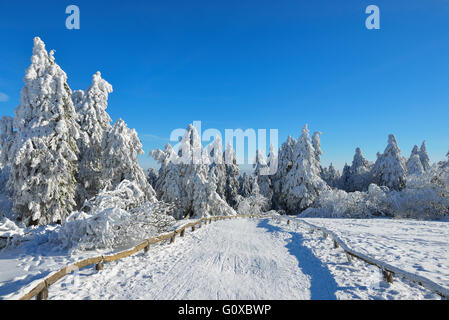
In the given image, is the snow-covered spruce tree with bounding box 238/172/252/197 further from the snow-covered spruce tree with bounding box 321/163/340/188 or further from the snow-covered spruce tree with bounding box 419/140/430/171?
the snow-covered spruce tree with bounding box 419/140/430/171

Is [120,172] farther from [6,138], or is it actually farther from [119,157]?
[6,138]

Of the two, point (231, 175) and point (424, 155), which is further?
point (424, 155)

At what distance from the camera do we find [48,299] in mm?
5000

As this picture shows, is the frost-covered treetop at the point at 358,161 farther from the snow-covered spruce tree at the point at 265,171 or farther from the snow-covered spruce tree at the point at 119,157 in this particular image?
the snow-covered spruce tree at the point at 119,157

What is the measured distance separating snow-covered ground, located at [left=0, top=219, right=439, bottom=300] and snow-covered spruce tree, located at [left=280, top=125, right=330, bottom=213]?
78.7ft

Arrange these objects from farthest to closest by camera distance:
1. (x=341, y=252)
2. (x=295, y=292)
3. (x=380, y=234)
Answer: (x=380, y=234), (x=341, y=252), (x=295, y=292)

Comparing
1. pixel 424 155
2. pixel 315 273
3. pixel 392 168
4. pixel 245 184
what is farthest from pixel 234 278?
pixel 424 155

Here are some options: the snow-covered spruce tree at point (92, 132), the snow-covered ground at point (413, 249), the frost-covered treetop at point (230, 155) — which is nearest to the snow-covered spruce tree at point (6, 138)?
the snow-covered spruce tree at point (92, 132)

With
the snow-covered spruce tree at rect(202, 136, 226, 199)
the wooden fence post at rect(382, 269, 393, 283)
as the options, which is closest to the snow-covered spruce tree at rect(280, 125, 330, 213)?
the snow-covered spruce tree at rect(202, 136, 226, 199)

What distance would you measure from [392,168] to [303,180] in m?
14.8

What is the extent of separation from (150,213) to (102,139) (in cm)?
1194

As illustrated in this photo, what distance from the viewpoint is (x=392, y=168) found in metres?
34.6
